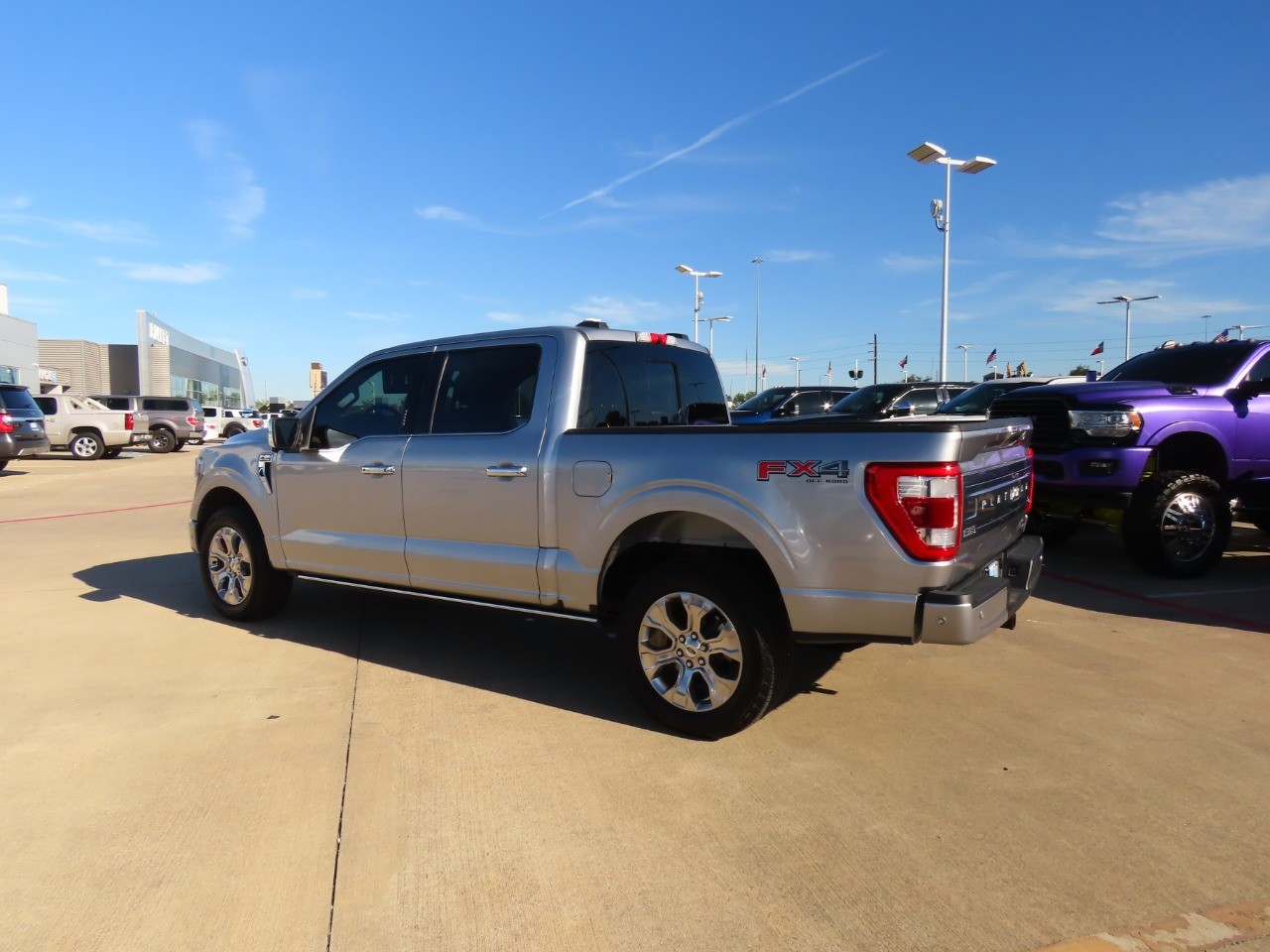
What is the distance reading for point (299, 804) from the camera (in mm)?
3340

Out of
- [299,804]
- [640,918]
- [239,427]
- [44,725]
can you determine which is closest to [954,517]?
[640,918]

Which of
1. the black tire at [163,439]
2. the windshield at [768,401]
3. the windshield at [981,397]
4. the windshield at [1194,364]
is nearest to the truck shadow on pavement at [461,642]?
the windshield at [1194,364]

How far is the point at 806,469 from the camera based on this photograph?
351 cm

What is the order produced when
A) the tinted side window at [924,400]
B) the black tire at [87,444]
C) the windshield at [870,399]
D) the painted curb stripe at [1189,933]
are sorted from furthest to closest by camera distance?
the black tire at [87,444], the tinted side window at [924,400], the windshield at [870,399], the painted curb stripe at [1189,933]

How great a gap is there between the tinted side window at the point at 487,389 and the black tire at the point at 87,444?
77.1 ft

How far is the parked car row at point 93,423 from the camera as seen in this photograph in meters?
18.0

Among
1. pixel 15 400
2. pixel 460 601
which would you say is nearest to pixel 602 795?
pixel 460 601

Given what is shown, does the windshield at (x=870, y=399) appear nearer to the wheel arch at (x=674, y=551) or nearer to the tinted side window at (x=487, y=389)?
the tinted side window at (x=487, y=389)

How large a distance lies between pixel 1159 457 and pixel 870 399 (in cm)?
842

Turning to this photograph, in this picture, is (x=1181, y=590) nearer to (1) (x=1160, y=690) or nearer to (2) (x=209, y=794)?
(1) (x=1160, y=690)

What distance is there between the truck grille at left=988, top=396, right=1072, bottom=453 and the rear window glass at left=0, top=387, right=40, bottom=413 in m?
18.9

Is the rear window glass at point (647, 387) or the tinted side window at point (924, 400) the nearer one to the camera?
the rear window glass at point (647, 387)

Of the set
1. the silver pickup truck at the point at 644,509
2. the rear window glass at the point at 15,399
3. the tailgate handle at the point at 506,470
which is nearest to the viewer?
the silver pickup truck at the point at 644,509

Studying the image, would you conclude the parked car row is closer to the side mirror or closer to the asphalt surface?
the side mirror
